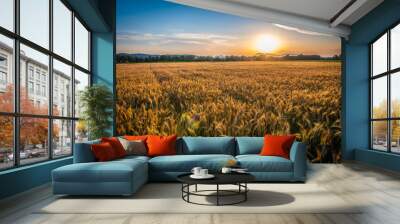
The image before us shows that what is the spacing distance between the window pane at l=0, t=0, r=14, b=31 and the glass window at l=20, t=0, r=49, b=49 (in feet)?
0.86

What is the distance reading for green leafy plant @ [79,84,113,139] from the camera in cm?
739

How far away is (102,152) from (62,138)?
1.35m

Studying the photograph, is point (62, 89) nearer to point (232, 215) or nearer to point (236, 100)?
point (236, 100)

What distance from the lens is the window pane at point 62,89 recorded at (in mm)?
6344

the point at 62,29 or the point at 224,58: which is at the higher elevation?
the point at 62,29

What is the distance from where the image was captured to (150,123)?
8734 mm

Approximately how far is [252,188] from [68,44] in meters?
4.04

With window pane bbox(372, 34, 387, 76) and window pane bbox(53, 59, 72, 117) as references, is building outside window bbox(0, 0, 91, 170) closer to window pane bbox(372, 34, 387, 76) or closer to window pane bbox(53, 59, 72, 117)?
window pane bbox(53, 59, 72, 117)

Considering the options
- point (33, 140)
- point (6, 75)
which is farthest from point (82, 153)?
point (6, 75)

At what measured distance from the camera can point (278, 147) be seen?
643 centimetres

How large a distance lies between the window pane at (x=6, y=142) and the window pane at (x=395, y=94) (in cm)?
661

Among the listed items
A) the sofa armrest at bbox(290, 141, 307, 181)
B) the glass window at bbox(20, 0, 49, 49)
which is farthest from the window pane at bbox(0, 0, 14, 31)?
the sofa armrest at bbox(290, 141, 307, 181)

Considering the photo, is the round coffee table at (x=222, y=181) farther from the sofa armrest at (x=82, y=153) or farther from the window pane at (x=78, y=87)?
the window pane at (x=78, y=87)

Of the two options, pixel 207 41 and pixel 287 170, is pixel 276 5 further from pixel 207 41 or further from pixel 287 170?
pixel 287 170
